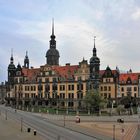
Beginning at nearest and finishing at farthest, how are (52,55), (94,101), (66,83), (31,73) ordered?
(94,101), (66,83), (52,55), (31,73)

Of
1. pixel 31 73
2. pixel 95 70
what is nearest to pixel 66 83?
pixel 95 70

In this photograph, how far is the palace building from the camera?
171125 millimetres

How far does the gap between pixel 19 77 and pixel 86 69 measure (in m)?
35.2

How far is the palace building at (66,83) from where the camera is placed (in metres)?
171

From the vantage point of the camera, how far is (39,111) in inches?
5827

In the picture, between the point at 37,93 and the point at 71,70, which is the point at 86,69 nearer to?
the point at 71,70

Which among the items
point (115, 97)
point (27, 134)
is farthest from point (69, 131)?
point (115, 97)

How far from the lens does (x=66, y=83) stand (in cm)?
17675

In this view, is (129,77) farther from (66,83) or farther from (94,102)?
(94,102)

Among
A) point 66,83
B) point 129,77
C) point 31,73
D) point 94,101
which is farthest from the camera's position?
point 31,73

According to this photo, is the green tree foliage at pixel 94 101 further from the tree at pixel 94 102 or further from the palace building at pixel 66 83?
the palace building at pixel 66 83

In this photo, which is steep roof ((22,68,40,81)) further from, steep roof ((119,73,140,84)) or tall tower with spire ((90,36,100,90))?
steep roof ((119,73,140,84))

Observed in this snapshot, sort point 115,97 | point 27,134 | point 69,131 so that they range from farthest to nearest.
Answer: point 115,97
point 69,131
point 27,134

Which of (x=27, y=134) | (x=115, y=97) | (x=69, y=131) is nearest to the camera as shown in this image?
(x=27, y=134)
